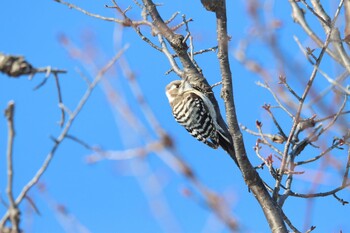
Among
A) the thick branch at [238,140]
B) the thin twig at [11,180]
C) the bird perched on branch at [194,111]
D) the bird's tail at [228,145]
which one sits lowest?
the thin twig at [11,180]

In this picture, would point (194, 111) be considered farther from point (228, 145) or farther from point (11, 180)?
point (11, 180)

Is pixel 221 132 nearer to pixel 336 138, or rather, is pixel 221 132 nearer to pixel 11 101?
pixel 336 138

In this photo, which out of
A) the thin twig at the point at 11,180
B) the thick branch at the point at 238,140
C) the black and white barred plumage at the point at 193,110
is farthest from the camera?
the black and white barred plumage at the point at 193,110

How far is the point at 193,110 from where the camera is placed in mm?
7984

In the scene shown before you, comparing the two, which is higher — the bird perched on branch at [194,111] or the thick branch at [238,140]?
the bird perched on branch at [194,111]

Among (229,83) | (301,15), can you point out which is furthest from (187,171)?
(229,83)

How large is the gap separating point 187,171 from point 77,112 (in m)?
0.63

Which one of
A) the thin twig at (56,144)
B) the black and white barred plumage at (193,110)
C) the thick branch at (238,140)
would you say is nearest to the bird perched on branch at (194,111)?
the black and white barred plumage at (193,110)

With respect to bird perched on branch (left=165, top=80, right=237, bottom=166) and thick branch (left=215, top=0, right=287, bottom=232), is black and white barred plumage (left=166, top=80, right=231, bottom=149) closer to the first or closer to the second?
bird perched on branch (left=165, top=80, right=237, bottom=166)

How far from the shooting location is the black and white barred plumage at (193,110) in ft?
23.5

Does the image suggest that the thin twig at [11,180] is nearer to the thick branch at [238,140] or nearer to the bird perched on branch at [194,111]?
the thick branch at [238,140]

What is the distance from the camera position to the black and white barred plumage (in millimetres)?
7168

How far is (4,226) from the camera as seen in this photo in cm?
227

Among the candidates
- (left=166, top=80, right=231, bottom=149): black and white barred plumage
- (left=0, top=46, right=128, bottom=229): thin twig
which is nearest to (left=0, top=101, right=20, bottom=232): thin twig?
(left=0, top=46, right=128, bottom=229): thin twig
